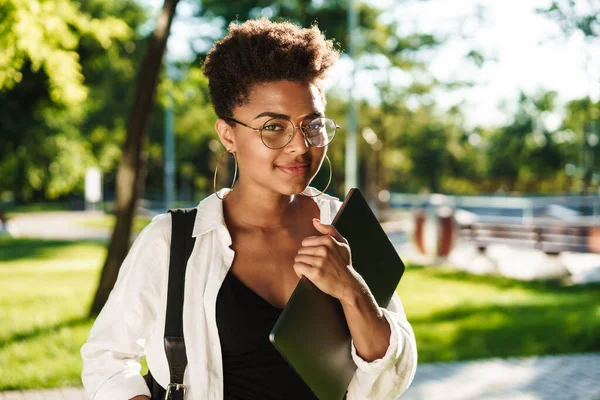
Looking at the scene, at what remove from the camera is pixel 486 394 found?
5844 millimetres

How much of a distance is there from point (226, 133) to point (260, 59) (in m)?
0.25

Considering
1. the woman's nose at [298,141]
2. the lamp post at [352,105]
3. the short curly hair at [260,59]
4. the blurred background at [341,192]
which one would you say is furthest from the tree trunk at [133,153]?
the lamp post at [352,105]

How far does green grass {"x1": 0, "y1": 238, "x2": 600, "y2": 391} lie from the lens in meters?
6.85

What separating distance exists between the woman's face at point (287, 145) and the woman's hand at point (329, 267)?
28 centimetres

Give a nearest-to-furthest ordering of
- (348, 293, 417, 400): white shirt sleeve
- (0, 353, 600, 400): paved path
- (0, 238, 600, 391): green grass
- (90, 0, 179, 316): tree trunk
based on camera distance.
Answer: (348, 293, 417, 400): white shirt sleeve
(0, 353, 600, 400): paved path
(0, 238, 600, 391): green grass
(90, 0, 179, 316): tree trunk

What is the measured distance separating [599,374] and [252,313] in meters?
5.79

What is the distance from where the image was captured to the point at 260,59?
181cm

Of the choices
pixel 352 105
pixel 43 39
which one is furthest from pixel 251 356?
pixel 352 105

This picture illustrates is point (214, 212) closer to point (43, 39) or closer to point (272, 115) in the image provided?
point (272, 115)

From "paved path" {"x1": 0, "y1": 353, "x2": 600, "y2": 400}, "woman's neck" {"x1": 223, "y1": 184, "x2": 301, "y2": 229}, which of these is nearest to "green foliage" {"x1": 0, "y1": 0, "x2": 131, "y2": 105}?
"paved path" {"x1": 0, "y1": 353, "x2": 600, "y2": 400}

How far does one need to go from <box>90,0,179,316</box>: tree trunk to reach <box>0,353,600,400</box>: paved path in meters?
2.84

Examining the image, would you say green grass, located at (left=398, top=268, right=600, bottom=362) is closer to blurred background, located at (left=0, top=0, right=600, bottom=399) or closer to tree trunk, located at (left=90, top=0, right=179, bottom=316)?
blurred background, located at (left=0, top=0, right=600, bottom=399)

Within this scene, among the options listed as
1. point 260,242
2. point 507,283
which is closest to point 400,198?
point 507,283

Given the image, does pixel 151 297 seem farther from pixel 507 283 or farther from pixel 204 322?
pixel 507 283
